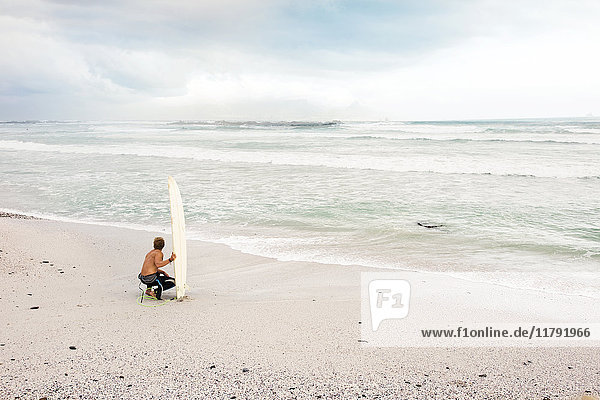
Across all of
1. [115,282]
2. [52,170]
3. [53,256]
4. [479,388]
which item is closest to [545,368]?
[479,388]

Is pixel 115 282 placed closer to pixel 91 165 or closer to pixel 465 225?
pixel 465 225

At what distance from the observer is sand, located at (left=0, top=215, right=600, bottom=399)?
333 centimetres

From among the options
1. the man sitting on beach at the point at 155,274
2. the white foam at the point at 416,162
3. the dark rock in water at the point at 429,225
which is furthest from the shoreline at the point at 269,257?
the white foam at the point at 416,162

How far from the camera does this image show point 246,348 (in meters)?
3.99

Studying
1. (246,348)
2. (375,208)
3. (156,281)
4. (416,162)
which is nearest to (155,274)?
(156,281)

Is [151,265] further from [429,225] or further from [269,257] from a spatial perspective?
[429,225]

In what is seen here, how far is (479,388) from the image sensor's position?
3344 mm

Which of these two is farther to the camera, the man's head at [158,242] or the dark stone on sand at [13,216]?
the dark stone on sand at [13,216]

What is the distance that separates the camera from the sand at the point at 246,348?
3.33 m

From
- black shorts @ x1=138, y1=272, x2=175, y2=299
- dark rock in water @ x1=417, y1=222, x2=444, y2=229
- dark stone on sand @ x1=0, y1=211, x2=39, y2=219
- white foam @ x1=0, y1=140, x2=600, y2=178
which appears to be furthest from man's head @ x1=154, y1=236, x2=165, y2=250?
white foam @ x1=0, y1=140, x2=600, y2=178

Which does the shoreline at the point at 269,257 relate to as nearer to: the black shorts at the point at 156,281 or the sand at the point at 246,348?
the sand at the point at 246,348

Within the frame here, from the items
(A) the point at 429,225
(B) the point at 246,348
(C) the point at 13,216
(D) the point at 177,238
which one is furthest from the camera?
(C) the point at 13,216

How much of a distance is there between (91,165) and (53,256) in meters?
16.5

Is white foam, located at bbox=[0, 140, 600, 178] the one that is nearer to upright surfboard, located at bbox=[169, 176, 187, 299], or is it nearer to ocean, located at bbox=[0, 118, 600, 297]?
ocean, located at bbox=[0, 118, 600, 297]
